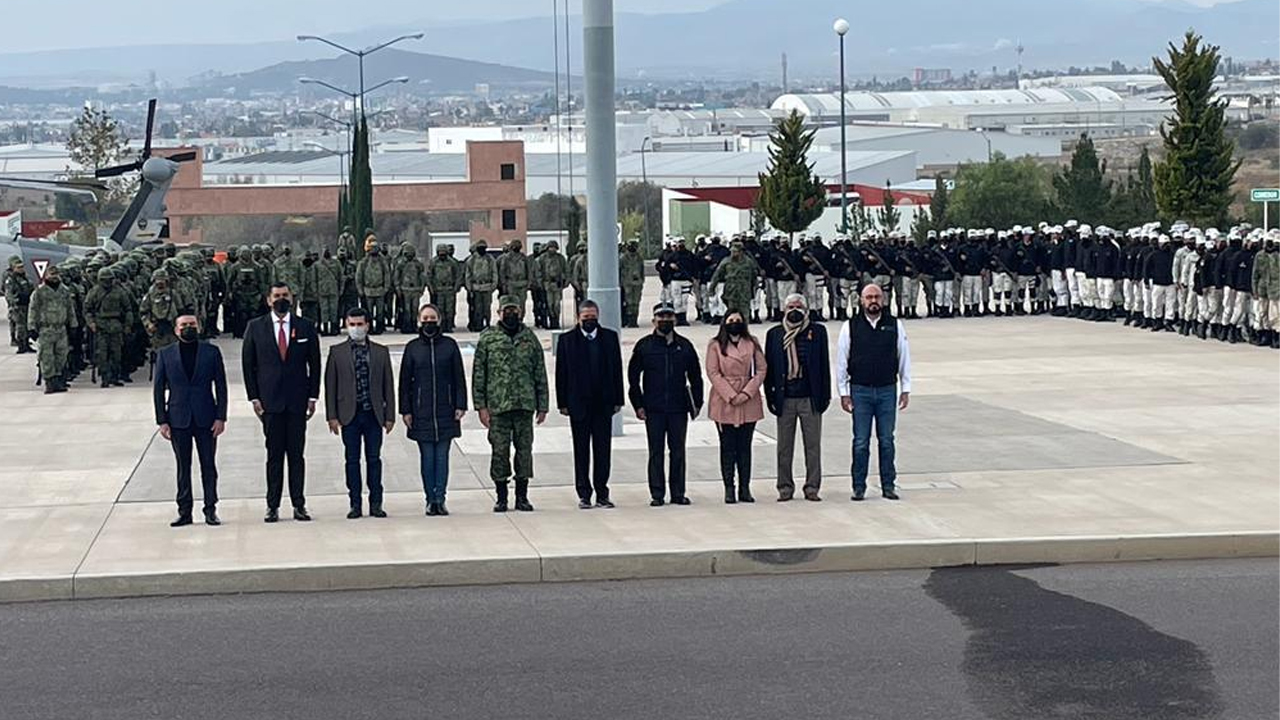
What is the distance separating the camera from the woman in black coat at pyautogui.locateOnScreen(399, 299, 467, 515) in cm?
1558

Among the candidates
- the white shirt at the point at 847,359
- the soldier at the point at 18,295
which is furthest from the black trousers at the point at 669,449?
the soldier at the point at 18,295

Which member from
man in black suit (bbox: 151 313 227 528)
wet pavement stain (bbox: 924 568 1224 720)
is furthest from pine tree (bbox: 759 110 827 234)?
wet pavement stain (bbox: 924 568 1224 720)

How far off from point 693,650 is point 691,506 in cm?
480

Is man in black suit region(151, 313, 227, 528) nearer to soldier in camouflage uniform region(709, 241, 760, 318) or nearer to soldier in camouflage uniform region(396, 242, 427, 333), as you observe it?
soldier in camouflage uniform region(396, 242, 427, 333)

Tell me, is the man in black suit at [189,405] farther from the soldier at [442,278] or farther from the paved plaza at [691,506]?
the soldier at [442,278]

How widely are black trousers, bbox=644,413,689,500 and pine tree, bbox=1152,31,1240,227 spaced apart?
27.4m

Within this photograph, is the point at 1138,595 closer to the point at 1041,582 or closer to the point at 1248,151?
the point at 1041,582

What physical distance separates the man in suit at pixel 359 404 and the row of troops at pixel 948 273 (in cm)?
1861

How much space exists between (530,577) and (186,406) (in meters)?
3.41

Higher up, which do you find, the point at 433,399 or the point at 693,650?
the point at 433,399

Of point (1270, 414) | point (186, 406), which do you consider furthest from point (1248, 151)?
point (186, 406)

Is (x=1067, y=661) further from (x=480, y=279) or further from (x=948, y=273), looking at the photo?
(x=948, y=273)

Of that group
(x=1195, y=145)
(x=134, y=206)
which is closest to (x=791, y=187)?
(x=1195, y=145)

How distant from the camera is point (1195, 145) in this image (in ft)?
135
